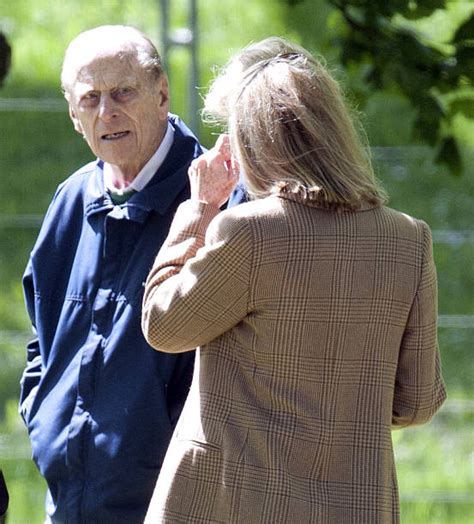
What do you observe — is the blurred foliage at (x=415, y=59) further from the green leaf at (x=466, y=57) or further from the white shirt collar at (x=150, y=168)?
the white shirt collar at (x=150, y=168)

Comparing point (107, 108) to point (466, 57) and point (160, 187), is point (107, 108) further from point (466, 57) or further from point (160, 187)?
point (466, 57)

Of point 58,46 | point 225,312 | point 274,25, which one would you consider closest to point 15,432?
point 58,46

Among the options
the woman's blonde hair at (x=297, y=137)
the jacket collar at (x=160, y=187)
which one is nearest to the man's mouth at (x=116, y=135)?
the jacket collar at (x=160, y=187)

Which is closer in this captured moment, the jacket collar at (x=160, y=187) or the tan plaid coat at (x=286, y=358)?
the tan plaid coat at (x=286, y=358)

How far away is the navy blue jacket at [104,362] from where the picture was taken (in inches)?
106

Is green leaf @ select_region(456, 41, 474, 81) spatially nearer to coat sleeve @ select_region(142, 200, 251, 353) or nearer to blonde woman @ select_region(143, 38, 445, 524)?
blonde woman @ select_region(143, 38, 445, 524)

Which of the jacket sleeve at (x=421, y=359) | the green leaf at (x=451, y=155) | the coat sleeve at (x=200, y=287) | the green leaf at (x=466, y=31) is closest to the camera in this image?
the coat sleeve at (x=200, y=287)

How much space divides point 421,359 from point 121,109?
36.0 inches

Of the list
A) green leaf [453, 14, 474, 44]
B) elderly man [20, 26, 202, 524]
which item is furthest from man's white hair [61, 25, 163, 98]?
green leaf [453, 14, 474, 44]

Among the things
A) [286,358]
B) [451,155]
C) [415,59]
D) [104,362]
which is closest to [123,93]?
[104,362]

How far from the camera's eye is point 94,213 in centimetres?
285

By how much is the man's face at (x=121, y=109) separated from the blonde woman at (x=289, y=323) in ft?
1.76

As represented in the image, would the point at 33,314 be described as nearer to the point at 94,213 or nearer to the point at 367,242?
the point at 94,213

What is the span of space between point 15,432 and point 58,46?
58.8 inches
